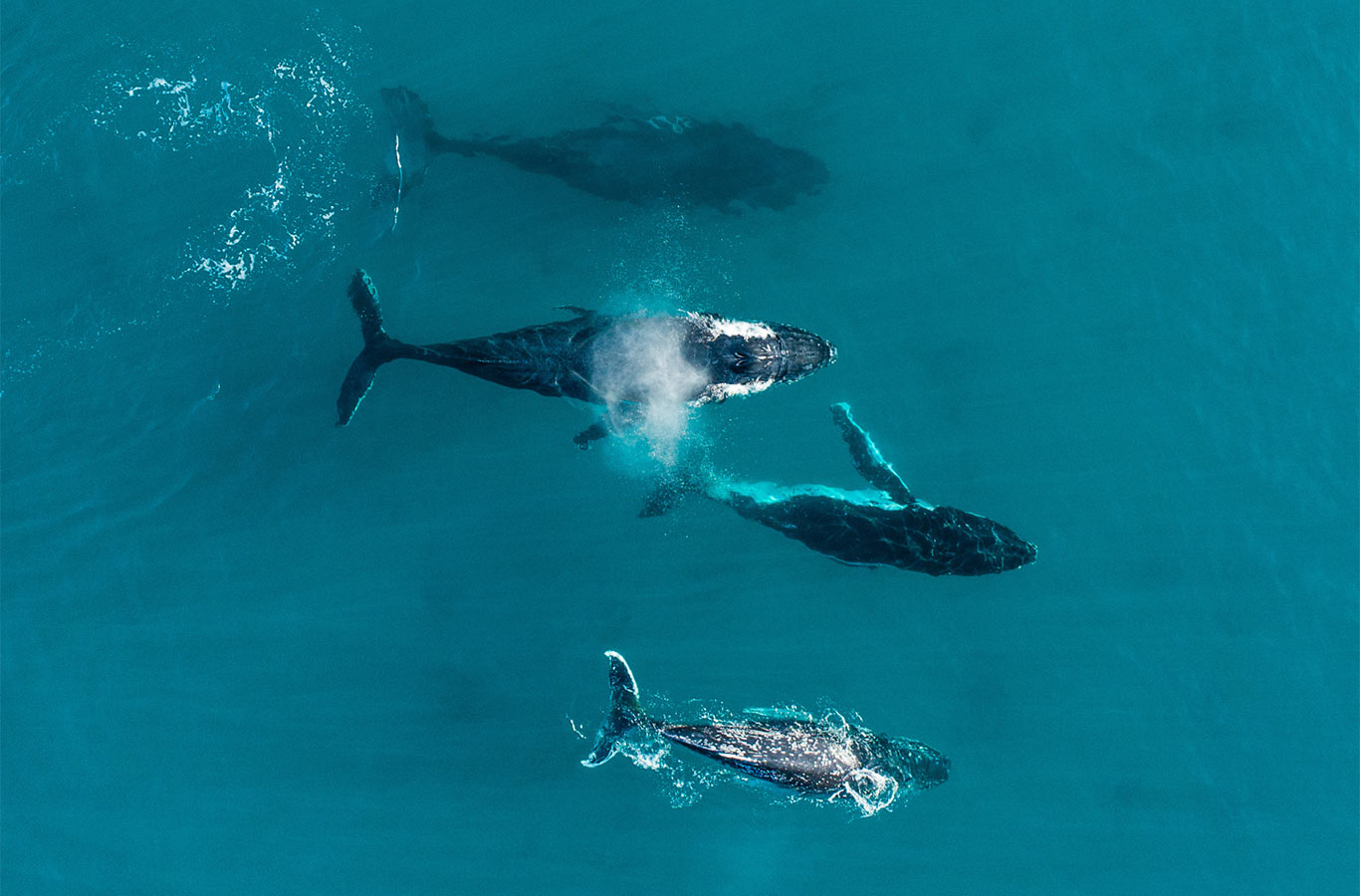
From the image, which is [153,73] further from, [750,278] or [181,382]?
[750,278]

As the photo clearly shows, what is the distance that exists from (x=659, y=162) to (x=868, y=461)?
9003 mm

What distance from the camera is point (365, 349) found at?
22.6m

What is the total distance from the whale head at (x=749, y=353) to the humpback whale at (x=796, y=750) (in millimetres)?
6986

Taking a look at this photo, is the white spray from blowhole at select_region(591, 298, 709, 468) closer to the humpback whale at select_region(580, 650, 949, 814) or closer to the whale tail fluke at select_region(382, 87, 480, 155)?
the humpback whale at select_region(580, 650, 949, 814)

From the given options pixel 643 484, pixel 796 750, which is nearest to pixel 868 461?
pixel 643 484

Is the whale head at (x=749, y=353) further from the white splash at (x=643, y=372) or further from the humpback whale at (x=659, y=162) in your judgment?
the humpback whale at (x=659, y=162)

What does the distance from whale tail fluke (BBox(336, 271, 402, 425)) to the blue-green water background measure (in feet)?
2.70

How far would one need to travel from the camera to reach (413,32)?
24609 millimetres

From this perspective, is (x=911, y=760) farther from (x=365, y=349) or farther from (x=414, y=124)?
(x=414, y=124)

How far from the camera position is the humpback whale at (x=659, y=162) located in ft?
77.0

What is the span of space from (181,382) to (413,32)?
1073 cm

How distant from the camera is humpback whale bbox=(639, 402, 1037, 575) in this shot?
2198 centimetres

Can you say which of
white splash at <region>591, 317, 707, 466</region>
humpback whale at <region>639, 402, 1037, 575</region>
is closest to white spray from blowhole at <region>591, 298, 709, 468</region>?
white splash at <region>591, 317, 707, 466</region>

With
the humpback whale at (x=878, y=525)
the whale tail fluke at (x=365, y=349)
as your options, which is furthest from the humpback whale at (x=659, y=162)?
the humpback whale at (x=878, y=525)
